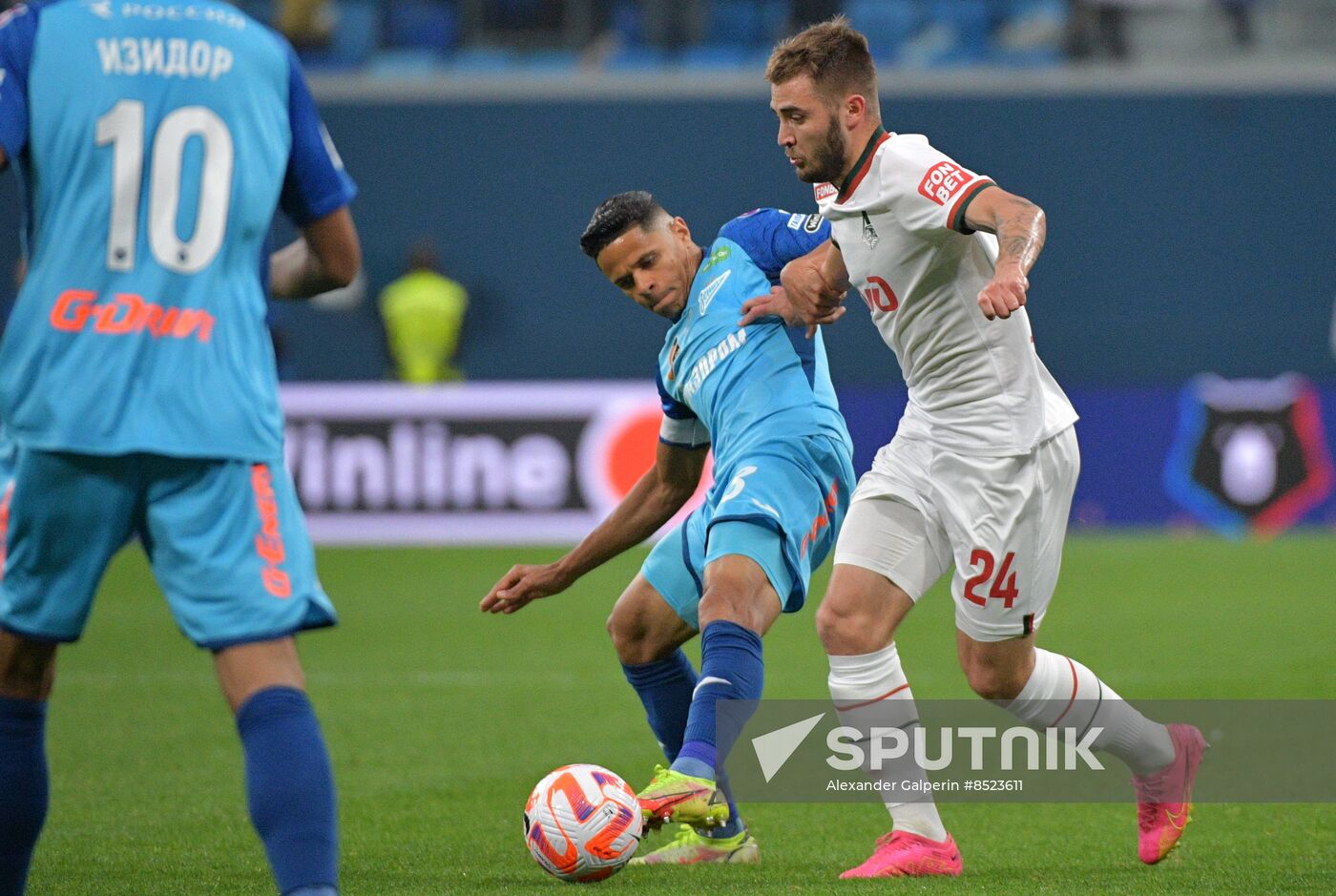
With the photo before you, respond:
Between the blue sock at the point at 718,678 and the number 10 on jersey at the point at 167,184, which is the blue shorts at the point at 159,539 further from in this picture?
the blue sock at the point at 718,678

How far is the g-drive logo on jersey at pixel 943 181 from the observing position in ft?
14.0

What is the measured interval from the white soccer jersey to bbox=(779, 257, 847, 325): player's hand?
0.09 metres

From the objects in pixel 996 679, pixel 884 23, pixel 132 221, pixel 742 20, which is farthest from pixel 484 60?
pixel 132 221

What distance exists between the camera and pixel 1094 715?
4676 millimetres

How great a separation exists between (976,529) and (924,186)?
89 centimetres

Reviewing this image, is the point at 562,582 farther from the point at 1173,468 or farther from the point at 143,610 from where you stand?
the point at 1173,468

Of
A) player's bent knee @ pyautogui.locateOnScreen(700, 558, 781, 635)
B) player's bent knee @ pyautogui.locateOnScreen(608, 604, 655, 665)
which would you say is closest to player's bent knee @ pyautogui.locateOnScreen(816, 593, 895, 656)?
player's bent knee @ pyautogui.locateOnScreen(700, 558, 781, 635)

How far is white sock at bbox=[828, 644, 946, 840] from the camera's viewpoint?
14.9 feet

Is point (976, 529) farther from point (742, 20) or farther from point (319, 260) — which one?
point (742, 20)

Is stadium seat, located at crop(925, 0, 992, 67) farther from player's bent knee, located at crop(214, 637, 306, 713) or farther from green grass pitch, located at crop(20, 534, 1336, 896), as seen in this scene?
player's bent knee, located at crop(214, 637, 306, 713)

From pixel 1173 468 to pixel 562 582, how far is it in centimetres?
1080

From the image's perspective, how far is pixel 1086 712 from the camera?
468 cm

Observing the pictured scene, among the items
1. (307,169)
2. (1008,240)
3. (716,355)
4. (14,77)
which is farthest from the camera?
(716,355)

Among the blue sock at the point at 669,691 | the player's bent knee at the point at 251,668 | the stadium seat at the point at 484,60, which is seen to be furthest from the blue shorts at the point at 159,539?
the stadium seat at the point at 484,60
